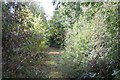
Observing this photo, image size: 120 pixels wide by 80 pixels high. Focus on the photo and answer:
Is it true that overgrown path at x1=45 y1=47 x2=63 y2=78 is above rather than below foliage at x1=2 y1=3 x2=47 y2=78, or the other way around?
below

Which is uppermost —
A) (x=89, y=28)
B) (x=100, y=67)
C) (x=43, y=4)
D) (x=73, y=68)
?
(x=43, y=4)

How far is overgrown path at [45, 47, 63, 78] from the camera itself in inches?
124

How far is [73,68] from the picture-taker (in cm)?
319

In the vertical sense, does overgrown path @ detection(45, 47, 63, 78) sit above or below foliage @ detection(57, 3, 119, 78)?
below

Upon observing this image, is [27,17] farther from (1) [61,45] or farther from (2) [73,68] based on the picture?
(2) [73,68]

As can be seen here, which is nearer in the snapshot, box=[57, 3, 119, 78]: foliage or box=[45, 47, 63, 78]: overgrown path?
box=[57, 3, 119, 78]: foliage

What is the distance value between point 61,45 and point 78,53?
0.93 feet

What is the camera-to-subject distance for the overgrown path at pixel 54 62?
3148mm

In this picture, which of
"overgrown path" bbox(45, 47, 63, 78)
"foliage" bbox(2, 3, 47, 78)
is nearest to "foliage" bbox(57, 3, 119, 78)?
"overgrown path" bbox(45, 47, 63, 78)

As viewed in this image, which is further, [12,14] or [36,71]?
[36,71]

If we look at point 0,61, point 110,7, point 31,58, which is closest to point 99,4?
point 110,7

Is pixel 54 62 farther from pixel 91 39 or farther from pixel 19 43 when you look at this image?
pixel 19 43

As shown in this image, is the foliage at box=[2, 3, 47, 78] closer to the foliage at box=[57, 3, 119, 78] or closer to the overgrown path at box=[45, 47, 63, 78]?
the overgrown path at box=[45, 47, 63, 78]

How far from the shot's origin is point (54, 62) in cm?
318
